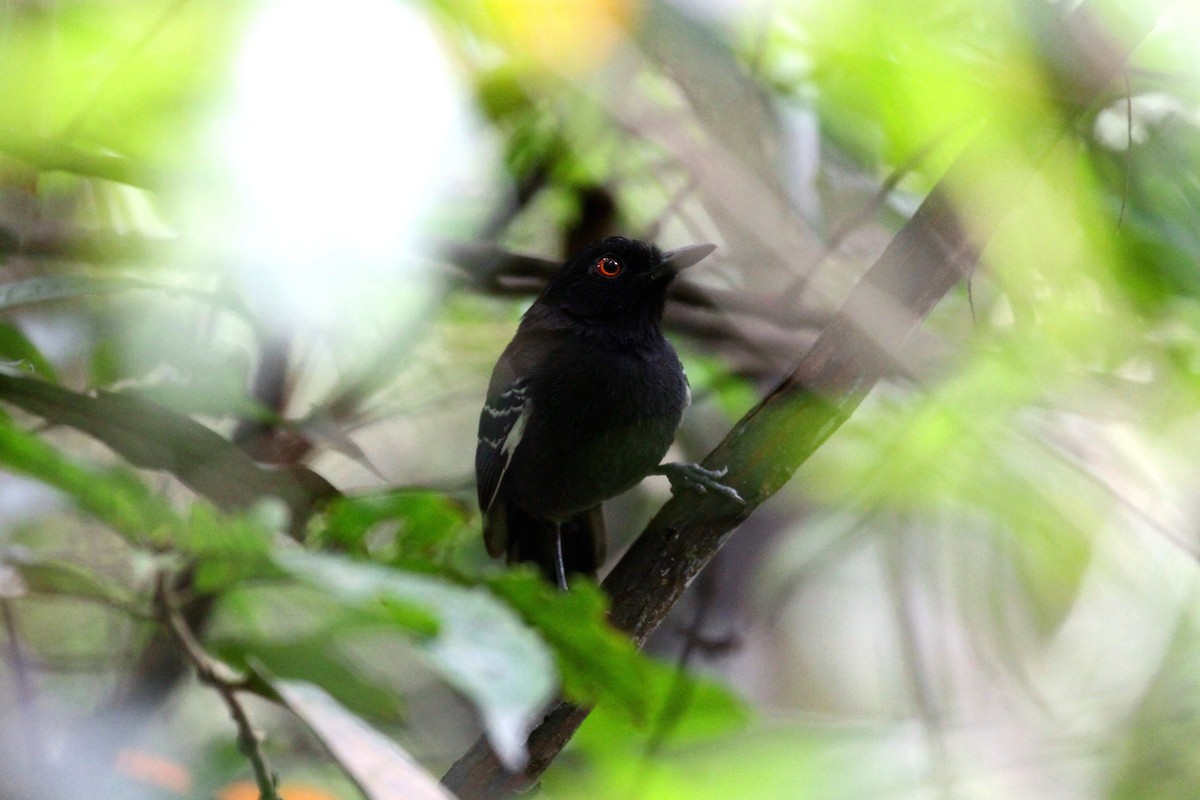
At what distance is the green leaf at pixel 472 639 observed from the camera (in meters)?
0.91

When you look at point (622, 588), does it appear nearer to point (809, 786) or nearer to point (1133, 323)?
point (809, 786)

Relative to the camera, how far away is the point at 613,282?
333 cm

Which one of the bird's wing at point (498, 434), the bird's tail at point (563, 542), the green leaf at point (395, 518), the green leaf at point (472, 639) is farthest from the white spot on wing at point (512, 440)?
the green leaf at point (472, 639)

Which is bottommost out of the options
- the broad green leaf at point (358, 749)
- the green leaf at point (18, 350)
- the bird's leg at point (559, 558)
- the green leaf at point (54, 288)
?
the bird's leg at point (559, 558)

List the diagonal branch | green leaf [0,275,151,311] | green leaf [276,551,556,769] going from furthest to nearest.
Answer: the diagonal branch, green leaf [0,275,151,311], green leaf [276,551,556,769]

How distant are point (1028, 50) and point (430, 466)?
2885 millimetres

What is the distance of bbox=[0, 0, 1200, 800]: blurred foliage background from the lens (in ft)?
4.71

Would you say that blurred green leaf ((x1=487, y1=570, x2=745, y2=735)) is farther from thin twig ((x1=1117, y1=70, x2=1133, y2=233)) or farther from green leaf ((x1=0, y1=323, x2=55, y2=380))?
thin twig ((x1=1117, y1=70, x2=1133, y2=233))

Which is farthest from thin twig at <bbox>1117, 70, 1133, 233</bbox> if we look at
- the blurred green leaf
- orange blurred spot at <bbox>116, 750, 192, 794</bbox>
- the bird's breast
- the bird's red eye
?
orange blurred spot at <bbox>116, 750, 192, 794</bbox>

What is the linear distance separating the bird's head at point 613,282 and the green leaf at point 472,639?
227 centimetres

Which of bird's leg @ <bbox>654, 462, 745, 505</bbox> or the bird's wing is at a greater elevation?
bird's leg @ <bbox>654, 462, 745, 505</bbox>

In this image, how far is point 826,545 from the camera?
3875 mm

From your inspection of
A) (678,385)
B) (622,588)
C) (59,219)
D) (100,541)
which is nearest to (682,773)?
(622,588)

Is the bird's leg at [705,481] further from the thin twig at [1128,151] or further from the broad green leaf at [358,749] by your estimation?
the broad green leaf at [358,749]
